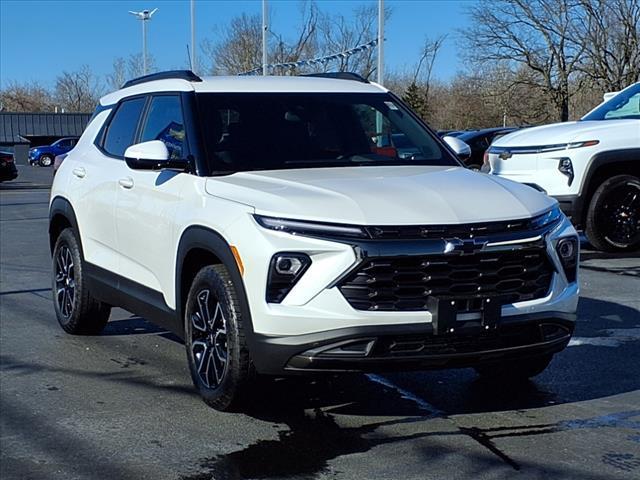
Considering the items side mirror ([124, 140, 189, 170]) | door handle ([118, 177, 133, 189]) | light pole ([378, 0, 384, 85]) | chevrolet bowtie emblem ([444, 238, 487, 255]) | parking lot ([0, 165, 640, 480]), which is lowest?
parking lot ([0, 165, 640, 480])

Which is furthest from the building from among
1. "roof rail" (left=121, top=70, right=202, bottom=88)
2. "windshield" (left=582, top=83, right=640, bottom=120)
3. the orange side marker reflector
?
the orange side marker reflector

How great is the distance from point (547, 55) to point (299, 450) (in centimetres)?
3445

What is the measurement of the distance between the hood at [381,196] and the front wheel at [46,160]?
45.1 metres

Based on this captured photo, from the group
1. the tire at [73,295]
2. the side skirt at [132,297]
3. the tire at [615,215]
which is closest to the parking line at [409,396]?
the side skirt at [132,297]

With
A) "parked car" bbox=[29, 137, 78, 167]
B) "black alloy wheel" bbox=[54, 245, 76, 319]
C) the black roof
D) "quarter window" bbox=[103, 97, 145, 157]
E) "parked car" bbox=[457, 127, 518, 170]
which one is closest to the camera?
"quarter window" bbox=[103, 97, 145, 157]

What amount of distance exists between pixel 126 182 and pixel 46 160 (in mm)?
44200

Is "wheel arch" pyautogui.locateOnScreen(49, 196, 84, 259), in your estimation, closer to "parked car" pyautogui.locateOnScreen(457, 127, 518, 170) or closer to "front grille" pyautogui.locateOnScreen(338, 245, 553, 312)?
"front grille" pyautogui.locateOnScreen(338, 245, 553, 312)

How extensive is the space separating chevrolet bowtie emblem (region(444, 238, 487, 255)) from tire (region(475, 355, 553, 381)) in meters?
1.15

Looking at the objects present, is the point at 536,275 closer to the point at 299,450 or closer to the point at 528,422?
the point at 528,422

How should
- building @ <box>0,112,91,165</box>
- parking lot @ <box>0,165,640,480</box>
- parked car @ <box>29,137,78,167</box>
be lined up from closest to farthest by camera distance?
parking lot @ <box>0,165,640,480</box>
parked car @ <box>29,137,78,167</box>
building @ <box>0,112,91,165</box>

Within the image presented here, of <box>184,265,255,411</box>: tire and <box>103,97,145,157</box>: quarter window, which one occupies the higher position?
<box>103,97,145,157</box>: quarter window

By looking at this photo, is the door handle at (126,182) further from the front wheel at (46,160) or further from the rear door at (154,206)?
the front wheel at (46,160)

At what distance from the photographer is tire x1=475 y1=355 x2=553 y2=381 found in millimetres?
5614

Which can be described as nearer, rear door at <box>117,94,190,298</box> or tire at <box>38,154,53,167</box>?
rear door at <box>117,94,190,298</box>
